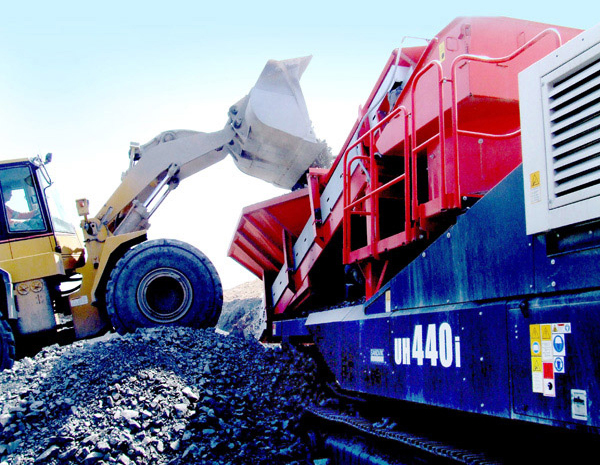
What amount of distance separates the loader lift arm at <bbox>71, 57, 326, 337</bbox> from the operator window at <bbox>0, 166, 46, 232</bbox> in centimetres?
52

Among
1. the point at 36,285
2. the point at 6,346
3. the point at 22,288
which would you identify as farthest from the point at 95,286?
the point at 6,346

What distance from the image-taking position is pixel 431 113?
366 centimetres

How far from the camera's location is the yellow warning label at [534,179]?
96.0 inches

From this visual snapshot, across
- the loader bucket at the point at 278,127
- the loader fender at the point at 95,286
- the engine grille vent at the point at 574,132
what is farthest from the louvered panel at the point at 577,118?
the loader fender at the point at 95,286

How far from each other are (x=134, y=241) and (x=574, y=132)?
590cm

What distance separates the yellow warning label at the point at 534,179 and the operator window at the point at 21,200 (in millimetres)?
6053

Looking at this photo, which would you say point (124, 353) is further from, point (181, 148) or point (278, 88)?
point (278, 88)

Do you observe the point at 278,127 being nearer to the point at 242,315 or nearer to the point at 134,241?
the point at 134,241

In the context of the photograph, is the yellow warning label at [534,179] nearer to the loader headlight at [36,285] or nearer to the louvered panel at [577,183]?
the louvered panel at [577,183]

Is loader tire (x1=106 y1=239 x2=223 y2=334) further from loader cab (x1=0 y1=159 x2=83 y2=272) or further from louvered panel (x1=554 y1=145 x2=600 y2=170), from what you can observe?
louvered panel (x1=554 y1=145 x2=600 y2=170)

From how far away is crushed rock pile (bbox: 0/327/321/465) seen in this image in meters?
4.43

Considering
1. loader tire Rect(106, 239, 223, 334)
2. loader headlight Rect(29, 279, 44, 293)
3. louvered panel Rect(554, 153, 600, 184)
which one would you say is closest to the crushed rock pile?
loader tire Rect(106, 239, 223, 334)

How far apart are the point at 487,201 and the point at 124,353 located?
4.08 metres

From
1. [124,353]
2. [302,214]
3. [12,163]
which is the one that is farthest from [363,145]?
[12,163]
